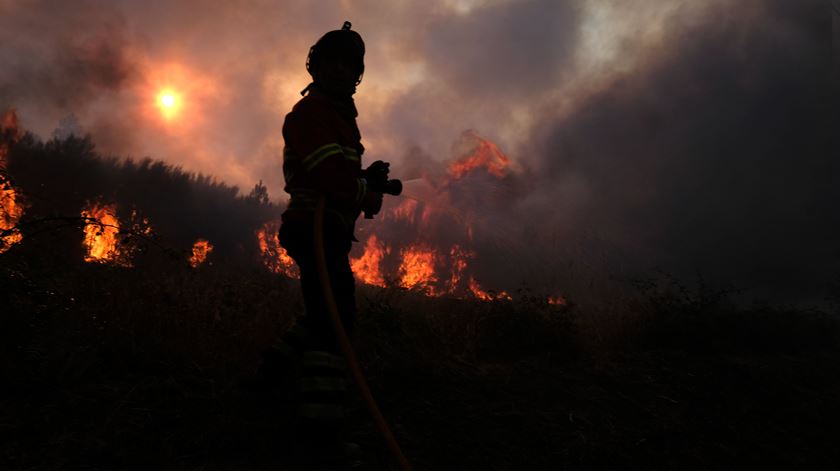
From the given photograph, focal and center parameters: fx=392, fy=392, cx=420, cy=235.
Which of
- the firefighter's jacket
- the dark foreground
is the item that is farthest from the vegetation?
the firefighter's jacket

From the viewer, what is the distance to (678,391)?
14.5 ft

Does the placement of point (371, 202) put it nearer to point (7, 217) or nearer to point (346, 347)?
point (346, 347)

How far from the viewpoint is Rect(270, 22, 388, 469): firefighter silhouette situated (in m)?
2.29

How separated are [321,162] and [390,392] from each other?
204 centimetres

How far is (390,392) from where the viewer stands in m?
3.34

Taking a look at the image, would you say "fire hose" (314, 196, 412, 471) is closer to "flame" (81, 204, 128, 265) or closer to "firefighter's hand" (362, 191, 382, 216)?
"firefighter's hand" (362, 191, 382, 216)

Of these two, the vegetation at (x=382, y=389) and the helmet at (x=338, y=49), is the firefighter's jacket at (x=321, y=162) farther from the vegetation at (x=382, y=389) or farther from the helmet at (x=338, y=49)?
the vegetation at (x=382, y=389)

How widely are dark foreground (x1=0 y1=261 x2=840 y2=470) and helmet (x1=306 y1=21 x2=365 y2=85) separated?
2.40 metres

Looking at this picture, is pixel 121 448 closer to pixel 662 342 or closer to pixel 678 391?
pixel 678 391

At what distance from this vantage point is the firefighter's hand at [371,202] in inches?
106

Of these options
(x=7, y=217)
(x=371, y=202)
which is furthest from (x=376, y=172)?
(x=7, y=217)

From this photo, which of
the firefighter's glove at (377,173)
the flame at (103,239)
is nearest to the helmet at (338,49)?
the firefighter's glove at (377,173)

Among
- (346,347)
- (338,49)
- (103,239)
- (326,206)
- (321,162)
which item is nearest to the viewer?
(346,347)

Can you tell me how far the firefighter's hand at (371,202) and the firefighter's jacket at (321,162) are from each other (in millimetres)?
36
